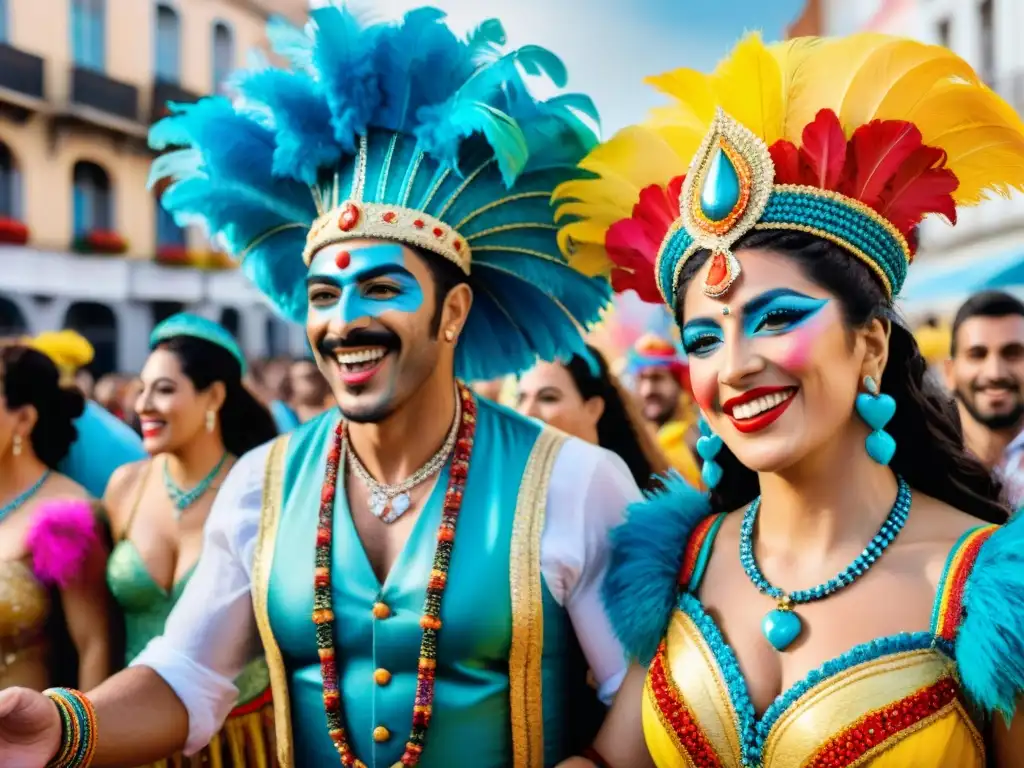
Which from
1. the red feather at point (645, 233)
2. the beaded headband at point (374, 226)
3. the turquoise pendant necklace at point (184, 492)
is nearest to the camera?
the red feather at point (645, 233)

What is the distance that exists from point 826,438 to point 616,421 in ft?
8.14

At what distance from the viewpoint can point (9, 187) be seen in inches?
590

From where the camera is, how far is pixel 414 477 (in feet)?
7.39

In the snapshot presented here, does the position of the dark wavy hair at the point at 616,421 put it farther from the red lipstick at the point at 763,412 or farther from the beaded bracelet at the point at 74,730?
the beaded bracelet at the point at 74,730

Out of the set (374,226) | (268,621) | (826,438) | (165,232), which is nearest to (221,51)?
(165,232)

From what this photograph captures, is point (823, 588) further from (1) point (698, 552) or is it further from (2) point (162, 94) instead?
(2) point (162, 94)

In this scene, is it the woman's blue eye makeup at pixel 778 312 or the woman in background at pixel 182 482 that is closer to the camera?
the woman's blue eye makeup at pixel 778 312

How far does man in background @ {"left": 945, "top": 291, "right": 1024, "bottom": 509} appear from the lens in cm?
402

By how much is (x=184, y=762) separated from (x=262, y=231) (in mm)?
1947

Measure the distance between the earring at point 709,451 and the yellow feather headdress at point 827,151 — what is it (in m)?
0.27

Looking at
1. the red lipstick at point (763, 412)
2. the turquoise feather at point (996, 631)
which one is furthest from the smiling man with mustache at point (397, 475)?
the turquoise feather at point (996, 631)

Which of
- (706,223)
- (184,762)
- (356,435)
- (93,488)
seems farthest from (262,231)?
(93,488)

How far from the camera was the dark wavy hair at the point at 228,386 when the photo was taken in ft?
12.3

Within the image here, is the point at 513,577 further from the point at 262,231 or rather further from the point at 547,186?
the point at 262,231
